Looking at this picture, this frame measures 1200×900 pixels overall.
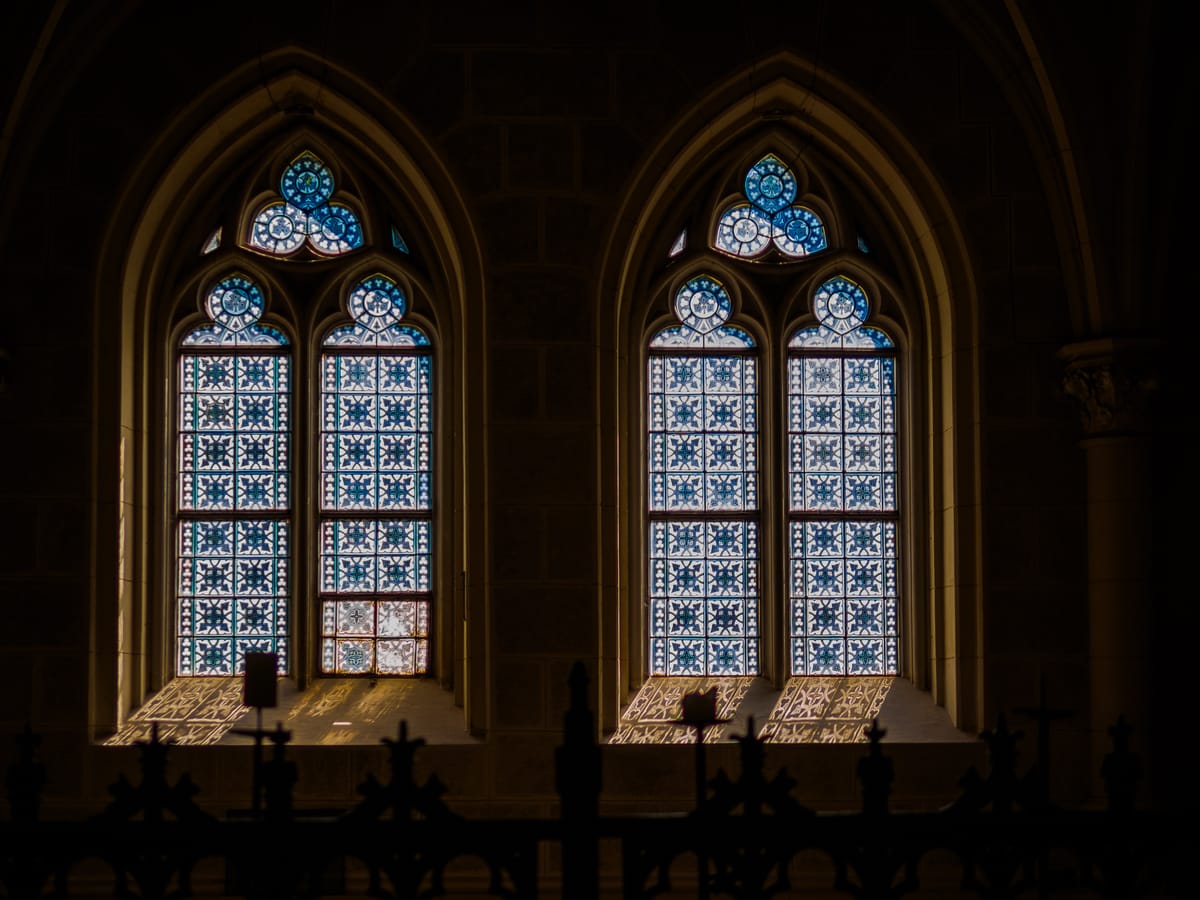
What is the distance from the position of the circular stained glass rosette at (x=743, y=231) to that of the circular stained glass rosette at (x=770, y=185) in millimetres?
77

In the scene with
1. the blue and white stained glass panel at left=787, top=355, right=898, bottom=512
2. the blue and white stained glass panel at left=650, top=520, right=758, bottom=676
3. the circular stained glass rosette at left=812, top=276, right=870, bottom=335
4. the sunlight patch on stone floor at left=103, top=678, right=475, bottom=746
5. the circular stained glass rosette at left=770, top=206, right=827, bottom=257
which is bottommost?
the sunlight patch on stone floor at left=103, top=678, right=475, bottom=746

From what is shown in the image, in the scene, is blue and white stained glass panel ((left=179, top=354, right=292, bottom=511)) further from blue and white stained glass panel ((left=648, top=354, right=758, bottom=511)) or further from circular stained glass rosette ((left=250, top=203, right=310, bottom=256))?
blue and white stained glass panel ((left=648, top=354, right=758, bottom=511))

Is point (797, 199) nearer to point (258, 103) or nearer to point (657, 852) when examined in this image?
point (258, 103)

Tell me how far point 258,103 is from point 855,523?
4678 millimetres

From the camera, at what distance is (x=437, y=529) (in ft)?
38.2

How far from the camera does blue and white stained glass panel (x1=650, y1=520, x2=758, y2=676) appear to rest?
38.1 ft

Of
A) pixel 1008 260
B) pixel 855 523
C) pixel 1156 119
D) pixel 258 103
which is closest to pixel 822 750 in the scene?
pixel 855 523

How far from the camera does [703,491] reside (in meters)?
11.8

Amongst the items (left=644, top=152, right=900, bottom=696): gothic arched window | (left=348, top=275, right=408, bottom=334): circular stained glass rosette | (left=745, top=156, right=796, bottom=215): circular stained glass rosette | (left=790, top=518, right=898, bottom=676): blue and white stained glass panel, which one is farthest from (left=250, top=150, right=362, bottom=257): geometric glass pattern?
(left=790, top=518, right=898, bottom=676): blue and white stained glass panel

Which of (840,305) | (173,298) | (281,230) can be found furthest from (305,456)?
(840,305)

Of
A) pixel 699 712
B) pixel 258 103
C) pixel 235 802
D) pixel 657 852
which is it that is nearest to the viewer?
pixel 657 852

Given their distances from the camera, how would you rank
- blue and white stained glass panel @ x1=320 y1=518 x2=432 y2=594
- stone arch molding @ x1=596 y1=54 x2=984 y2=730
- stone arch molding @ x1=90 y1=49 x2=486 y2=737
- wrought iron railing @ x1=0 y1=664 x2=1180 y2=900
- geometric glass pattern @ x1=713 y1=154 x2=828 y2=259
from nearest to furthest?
1. wrought iron railing @ x1=0 y1=664 x2=1180 y2=900
2. stone arch molding @ x1=90 y1=49 x2=486 y2=737
3. stone arch molding @ x1=596 y1=54 x2=984 y2=730
4. blue and white stained glass panel @ x1=320 y1=518 x2=432 y2=594
5. geometric glass pattern @ x1=713 y1=154 x2=828 y2=259

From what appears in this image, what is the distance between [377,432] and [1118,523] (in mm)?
4693

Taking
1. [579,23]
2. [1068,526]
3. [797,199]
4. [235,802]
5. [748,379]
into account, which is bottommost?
[235,802]
